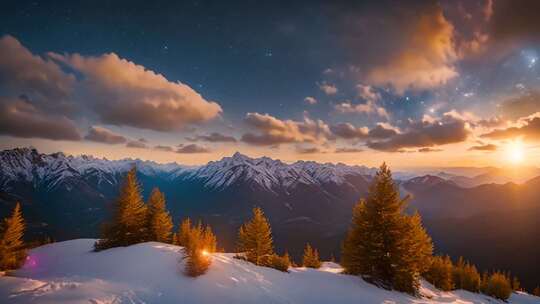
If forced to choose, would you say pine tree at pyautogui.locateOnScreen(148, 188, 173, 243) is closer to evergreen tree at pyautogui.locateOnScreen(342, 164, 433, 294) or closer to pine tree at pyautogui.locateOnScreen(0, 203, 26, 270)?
pine tree at pyautogui.locateOnScreen(0, 203, 26, 270)

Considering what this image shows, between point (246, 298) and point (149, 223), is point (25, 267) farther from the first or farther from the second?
point (246, 298)

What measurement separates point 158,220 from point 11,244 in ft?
47.1

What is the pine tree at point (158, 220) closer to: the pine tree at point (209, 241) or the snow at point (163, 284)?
the pine tree at point (209, 241)

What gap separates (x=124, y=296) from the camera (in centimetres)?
1373

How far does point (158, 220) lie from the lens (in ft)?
119

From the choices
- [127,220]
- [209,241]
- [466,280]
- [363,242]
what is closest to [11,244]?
[127,220]

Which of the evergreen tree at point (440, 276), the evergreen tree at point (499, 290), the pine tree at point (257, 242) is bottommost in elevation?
the evergreen tree at point (499, 290)

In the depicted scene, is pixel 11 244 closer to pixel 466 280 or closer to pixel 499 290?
pixel 466 280

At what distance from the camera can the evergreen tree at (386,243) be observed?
23547mm

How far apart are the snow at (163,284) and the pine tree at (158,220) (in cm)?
1132

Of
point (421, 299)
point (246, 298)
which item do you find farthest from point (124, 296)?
point (421, 299)

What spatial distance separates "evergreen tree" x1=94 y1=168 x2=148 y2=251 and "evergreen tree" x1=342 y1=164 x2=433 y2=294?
2200 cm

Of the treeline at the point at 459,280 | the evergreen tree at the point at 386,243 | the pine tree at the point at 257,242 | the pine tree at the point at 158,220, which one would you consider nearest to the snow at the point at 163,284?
the evergreen tree at the point at 386,243

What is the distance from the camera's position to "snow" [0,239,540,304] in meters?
13.4
